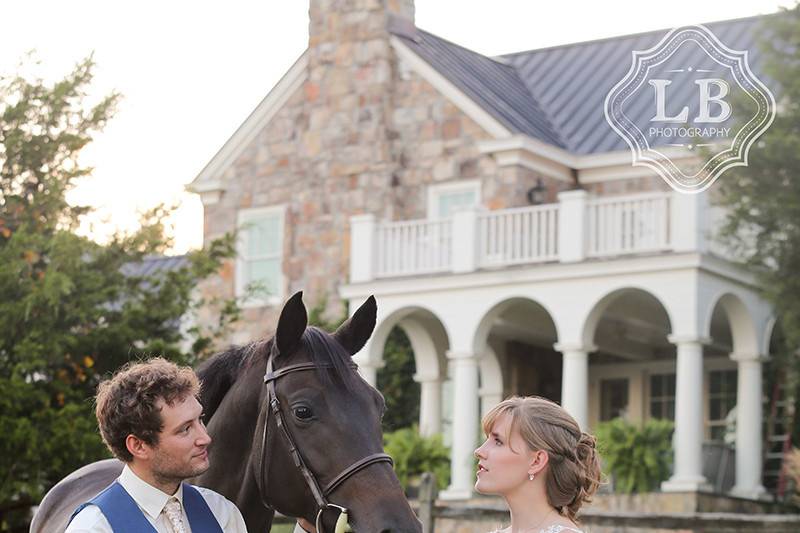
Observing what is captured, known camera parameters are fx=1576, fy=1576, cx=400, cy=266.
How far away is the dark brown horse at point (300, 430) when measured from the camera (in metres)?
4.37

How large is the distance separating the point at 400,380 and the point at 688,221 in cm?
639

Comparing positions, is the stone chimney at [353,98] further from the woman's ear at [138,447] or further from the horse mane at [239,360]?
the woman's ear at [138,447]

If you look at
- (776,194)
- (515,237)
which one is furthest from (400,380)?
(776,194)

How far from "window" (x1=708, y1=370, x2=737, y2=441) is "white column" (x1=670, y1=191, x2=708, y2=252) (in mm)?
4131

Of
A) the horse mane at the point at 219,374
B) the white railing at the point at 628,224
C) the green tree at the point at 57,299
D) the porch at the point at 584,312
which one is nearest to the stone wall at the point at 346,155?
the porch at the point at 584,312

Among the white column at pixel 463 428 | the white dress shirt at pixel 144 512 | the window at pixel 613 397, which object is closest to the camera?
the white dress shirt at pixel 144 512

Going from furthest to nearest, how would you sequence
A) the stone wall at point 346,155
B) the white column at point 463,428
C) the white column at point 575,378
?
the stone wall at point 346,155, the white column at point 463,428, the white column at point 575,378

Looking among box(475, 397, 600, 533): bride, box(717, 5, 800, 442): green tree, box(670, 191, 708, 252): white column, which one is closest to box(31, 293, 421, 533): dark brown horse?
box(475, 397, 600, 533): bride

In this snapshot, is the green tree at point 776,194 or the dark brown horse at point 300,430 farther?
the green tree at point 776,194

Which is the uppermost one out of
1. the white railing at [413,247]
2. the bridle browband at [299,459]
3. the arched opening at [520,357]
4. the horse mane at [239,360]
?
the white railing at [413,247]

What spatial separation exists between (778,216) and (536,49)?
10.9m

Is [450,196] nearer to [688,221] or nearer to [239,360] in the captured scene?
[688,221]

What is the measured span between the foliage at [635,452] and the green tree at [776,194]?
213 cm

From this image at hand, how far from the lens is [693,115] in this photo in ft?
65.8
